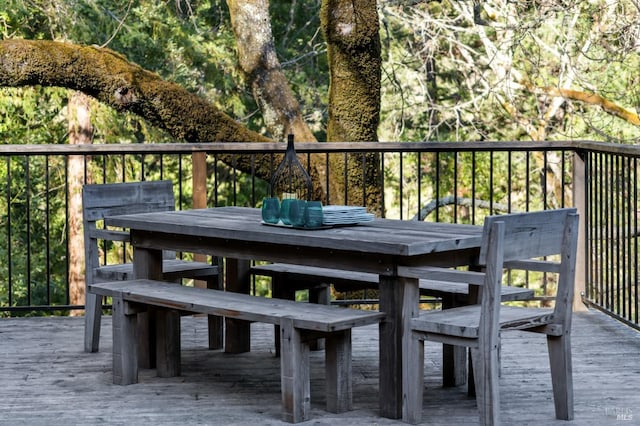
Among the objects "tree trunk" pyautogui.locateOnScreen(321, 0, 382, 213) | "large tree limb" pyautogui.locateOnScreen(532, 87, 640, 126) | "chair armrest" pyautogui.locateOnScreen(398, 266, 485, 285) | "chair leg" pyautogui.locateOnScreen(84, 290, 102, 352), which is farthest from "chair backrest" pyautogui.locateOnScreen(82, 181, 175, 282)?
"large tree limb" pyautogui.locateOnScreen(532, 87, 640, 126)

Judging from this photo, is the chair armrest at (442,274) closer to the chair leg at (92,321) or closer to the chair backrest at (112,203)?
the chair backrest at (112,203)

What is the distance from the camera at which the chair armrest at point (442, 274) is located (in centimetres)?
398

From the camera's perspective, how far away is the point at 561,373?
4.33 metres

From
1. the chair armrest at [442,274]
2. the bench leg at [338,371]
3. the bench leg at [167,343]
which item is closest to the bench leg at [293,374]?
the bench leg at [338,371]

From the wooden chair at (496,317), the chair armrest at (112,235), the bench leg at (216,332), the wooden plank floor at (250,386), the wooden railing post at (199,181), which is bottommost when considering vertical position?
the wooden plank floor at (250,386)

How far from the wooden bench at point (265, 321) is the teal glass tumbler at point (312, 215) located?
329 millimetres

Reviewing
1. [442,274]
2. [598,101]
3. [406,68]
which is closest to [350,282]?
[442,274]

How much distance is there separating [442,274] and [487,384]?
414mm

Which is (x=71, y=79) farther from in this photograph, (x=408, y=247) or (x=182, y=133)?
(x=408, y=247)

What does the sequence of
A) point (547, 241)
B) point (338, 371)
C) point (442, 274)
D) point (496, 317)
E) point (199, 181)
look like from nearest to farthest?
1. point (496, 317)
2. point (442, 274)
3. point (547, 241)
4. point (338, 371)
5. point (199, 181)

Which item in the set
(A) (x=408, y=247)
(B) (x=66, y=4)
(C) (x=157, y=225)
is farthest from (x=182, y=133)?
(B) (x=66, y=4)

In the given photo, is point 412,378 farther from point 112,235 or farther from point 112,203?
point 112,203

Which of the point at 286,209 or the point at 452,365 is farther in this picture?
the point at 452,365

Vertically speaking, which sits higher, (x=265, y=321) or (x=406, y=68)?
(x=406, y=68)
